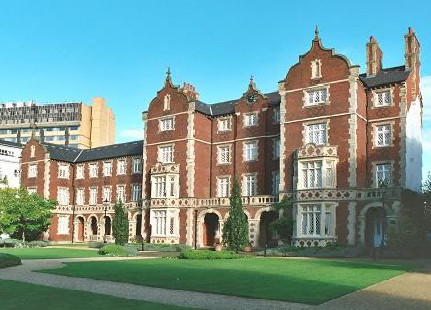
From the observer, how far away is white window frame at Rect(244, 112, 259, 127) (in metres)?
53.6

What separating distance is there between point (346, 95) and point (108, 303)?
33918 millimetres

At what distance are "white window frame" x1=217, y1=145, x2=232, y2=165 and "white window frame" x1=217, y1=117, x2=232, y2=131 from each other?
205 centimetres

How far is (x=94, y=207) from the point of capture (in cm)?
6806

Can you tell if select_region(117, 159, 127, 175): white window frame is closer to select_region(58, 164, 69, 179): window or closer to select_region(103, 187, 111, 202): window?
select_region(103, 187, 111, 202): window

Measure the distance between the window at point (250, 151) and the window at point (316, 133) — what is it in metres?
8.65

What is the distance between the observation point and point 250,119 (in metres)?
54.2

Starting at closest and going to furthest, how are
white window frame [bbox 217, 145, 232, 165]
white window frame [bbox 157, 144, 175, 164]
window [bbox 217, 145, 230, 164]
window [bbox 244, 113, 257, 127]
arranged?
window [bbox 244, 113, 257, 127] → white window frame [bbox 217, 145, 232, 165] → window [bbox 217, 145, 230, 164] → white window frame [bbox 157, 144, 175, 164]

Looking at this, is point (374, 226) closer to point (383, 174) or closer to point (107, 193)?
point (383, 174)

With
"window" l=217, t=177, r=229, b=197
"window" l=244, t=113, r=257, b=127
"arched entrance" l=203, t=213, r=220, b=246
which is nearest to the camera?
"window" l=244, t=113, r=257, b=127

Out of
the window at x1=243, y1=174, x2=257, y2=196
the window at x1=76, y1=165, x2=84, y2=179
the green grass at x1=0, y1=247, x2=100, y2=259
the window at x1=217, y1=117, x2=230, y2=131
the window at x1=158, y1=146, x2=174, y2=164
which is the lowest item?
the green grass at x1=0, y1=247, x2=100, y2=259

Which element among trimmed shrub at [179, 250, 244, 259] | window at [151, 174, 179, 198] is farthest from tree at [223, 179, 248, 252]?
window at [151, 174, 179, 198]

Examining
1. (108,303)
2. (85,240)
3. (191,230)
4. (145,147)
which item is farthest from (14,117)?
(108,303)

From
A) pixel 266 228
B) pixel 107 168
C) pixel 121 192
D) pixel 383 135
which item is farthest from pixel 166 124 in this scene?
pixel 383 135

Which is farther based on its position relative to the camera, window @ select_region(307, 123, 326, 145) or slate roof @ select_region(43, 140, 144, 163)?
slate roof @ select_region(43, 140, 144, 163)
